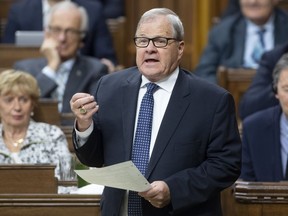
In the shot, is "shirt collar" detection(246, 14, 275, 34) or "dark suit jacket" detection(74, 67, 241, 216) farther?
"shirt collar" detection(246, 14, 275, 34)

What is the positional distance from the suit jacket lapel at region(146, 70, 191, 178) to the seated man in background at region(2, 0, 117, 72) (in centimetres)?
311

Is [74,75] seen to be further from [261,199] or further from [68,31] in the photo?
[261,199]

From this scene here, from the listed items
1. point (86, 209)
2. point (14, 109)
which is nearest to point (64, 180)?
point (86, 209)

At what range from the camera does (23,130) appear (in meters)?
4.67

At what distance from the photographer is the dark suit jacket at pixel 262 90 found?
5227 millimetres

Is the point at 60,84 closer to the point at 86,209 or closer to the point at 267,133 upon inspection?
the point at 267,133

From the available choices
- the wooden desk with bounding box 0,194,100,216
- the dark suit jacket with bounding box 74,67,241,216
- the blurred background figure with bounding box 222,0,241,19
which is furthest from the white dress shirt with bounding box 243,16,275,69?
the dark suit jacket with bounding box 74,67,241,216

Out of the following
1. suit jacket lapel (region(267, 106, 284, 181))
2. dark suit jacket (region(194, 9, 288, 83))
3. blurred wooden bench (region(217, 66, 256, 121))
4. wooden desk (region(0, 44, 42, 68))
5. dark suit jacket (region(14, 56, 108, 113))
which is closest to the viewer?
suit jacket lapel (region(267, 106, 284, 181))

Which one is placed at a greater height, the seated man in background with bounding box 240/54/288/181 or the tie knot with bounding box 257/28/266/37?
the tie knot with bounding box 257/28/266/37

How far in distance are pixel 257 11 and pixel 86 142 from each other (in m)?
3.43

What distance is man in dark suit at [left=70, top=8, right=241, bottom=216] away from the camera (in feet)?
10.4

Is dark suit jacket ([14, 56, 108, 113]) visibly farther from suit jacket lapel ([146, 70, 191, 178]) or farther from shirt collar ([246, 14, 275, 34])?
suit jacket lapel ([146, 70, 191, 178])

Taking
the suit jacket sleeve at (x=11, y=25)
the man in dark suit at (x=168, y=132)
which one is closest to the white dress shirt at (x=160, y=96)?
the man in dark suit at (x=168, y=132)

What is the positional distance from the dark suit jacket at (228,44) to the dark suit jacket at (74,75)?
899 mm
